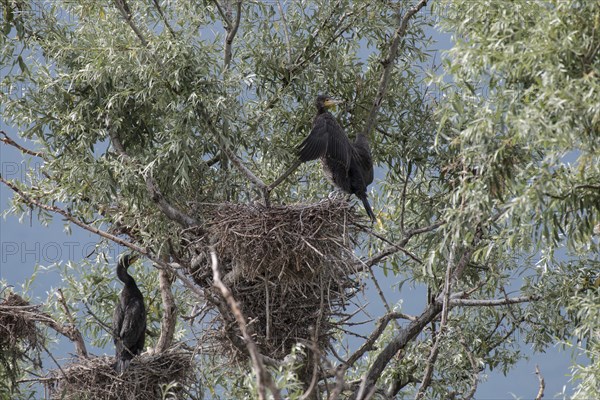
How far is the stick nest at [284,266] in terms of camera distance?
341 inches

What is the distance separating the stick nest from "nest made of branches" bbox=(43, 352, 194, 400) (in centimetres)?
65

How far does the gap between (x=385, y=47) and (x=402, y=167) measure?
1.41 metres

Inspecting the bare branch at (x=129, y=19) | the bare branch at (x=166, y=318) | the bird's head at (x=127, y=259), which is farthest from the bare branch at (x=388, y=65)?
the bird's head at (x=127, y=259)

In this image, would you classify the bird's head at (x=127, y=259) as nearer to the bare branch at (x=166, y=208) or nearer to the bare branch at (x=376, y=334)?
the bare branch at (x=166, y=208)

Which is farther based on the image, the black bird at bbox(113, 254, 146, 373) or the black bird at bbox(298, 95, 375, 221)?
the black bird at bbox(113, 254, 146, 373)

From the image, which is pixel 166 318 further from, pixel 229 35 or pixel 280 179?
pixel 229 35

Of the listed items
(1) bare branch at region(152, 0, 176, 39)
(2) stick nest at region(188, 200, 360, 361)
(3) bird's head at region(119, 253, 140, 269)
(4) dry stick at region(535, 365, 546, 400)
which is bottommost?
(4) dry stick at region(535, 365, 546, 400)

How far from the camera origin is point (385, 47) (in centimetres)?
1112

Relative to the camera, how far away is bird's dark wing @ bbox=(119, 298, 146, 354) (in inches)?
403

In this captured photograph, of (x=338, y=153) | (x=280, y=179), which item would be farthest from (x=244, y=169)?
(x=338, y=153)

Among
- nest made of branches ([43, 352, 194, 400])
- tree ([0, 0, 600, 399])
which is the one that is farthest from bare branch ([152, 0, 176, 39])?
nest made of branches ([43, 352, 194, 400])

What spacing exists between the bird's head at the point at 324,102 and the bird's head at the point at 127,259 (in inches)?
102

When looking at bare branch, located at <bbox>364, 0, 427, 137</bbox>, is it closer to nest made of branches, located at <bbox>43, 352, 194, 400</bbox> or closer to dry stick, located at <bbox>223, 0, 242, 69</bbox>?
dry stick, located at <bbox>223, 0, 242, 69</bbox>

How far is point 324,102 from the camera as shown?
1036 cm
